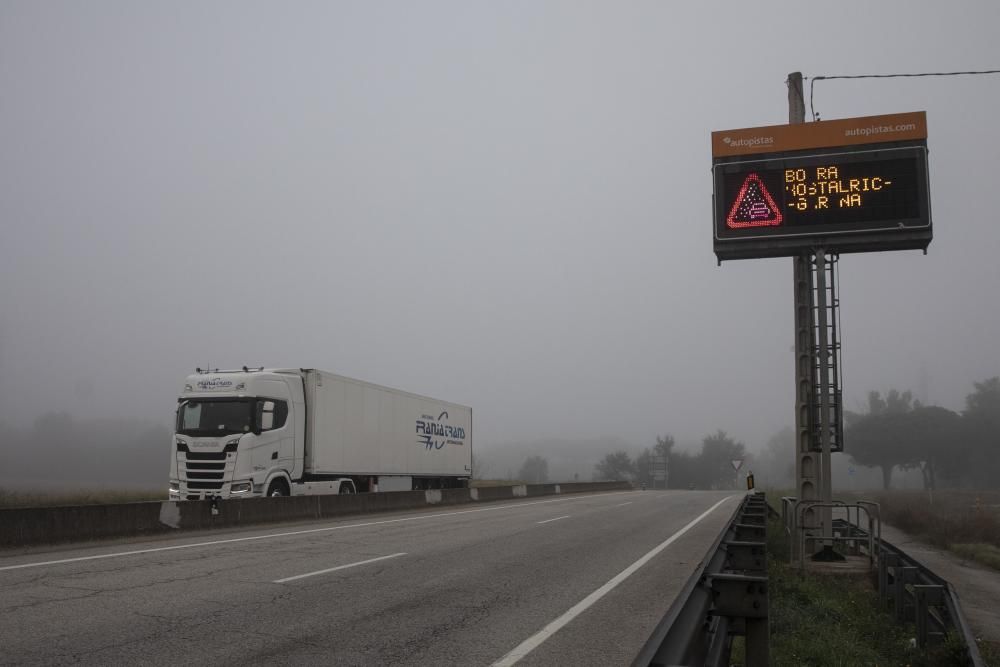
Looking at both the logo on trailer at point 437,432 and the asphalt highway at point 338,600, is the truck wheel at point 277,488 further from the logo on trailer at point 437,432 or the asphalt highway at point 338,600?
the logo on trailer at point 437,432

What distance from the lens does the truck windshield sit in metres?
19.8

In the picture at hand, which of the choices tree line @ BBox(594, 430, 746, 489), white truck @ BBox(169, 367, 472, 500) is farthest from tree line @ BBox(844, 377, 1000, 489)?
white truck @ BBox(169, 367, 472, 500)

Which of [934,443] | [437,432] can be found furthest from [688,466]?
[437,432]

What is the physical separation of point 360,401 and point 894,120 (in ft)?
57.6

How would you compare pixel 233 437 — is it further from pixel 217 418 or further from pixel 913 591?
pixel 913 591

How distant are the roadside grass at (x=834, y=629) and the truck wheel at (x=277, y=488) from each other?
1348cm

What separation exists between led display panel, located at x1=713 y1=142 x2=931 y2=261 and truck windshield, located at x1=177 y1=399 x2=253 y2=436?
41.0 ft

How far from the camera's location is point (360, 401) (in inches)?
1013

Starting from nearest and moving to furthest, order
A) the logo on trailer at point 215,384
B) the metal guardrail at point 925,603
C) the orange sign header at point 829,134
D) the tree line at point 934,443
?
the metal guardrail at point 925,603 → the orange sign header at point 829,134 → the logo on trailer at point 215,384 → the tree line at point 934,443

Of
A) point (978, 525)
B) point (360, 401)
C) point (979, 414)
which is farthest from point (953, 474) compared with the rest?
point (360, 401)

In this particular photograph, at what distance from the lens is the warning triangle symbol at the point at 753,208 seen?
47.7ft

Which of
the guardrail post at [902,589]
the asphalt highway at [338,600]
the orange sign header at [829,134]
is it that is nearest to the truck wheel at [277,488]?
the asphalt highway at [338,600]

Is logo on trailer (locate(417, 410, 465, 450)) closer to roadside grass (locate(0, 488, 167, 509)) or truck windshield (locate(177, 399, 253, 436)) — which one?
roadside grass (locate(0, 488, 167, 509))

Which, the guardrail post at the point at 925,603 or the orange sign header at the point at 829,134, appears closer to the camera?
the guardrail post at the point at 925,603
